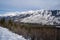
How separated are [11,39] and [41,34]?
3499 mm

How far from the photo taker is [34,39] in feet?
30.9

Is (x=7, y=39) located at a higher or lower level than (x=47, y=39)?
higher

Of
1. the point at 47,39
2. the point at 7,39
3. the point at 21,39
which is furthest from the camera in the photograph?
the point at 47,39

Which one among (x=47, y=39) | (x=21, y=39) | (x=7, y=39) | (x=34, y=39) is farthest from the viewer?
(x=47, y=39)

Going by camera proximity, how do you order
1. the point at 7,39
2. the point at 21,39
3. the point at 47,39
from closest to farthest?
the point at 7,39
the point at 21,39
the point at 47,39

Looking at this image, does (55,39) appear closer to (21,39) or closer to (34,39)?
(34,39)

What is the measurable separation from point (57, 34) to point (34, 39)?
1.32 m

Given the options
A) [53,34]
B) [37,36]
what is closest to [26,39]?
[37,36]

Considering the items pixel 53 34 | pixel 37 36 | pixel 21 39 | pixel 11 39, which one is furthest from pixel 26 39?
pixel 53 34

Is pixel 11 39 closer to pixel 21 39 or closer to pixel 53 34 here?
pixel 21 39

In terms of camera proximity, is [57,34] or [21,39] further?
[57,34]

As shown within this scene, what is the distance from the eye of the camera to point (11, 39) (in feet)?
24.2

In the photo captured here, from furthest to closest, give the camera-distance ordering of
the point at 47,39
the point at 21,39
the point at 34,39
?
1. the point at 47,39
2. the point at 34,39
3. the point at 21,39

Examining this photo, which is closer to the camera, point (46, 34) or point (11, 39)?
point (11, 39)
